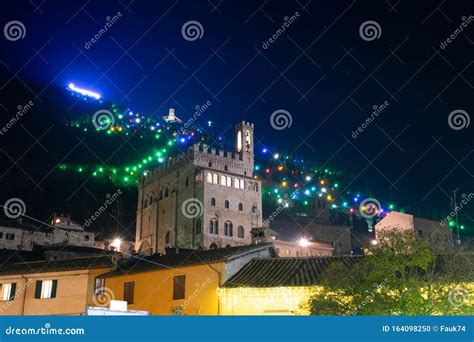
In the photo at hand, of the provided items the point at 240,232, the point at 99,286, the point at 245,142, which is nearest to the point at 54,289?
the point at 99,286

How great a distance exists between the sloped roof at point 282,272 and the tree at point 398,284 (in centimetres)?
667

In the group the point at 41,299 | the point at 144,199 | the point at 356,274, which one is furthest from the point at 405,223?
the point at 356,274

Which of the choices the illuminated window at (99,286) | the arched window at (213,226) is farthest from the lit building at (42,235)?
the illuminated window at (99,286)

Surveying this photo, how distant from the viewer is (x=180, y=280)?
30094 mm

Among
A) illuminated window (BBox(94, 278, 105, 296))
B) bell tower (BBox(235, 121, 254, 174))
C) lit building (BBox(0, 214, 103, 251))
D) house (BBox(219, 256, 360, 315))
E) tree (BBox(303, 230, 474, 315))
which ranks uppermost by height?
bell tower (BBox(235, 121, 254, 174))

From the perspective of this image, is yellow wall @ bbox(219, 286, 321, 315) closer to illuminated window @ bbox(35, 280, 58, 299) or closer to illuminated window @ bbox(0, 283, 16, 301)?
illuminated window @ bbox(35, 280, 58, 299)

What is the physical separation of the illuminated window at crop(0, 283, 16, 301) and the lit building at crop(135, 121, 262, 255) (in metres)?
32.3

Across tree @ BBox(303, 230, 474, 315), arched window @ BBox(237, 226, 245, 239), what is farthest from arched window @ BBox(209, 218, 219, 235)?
tree @ BBox(303, 230, 474, 315)

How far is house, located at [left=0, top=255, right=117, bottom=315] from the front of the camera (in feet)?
110

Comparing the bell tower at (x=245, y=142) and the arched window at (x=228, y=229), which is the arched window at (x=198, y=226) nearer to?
the arched window at (x=228, y=229)

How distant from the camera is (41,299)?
34031 millimetres

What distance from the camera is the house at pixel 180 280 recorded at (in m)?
28.8

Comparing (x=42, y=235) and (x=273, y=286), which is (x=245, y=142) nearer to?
(x=42, y=235)

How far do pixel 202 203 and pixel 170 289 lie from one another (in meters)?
39.1
